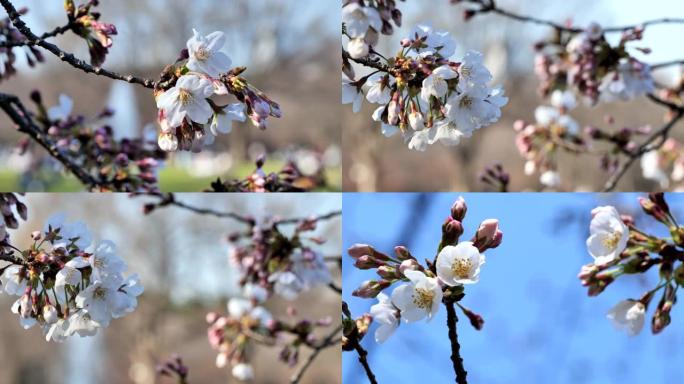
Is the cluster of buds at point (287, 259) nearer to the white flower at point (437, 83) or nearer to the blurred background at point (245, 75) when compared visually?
the white flower at point (437, 83)

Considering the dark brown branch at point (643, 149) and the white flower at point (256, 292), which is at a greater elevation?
the dark brown branch at point (643, 149)

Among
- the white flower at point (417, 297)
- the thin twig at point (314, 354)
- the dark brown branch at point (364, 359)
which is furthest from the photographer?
the thin twig at point (314, 354)

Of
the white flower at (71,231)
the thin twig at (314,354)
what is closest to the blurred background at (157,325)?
the thin twig at (314,354)

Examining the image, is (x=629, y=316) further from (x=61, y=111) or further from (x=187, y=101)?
(x=61, y=111)

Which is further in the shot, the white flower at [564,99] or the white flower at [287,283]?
the white flower at [564,99]

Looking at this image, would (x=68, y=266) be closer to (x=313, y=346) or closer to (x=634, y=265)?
(x=634, y=265)

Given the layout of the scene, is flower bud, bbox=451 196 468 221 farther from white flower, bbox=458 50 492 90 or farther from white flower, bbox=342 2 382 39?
white flower, bbox=342 2 382 39

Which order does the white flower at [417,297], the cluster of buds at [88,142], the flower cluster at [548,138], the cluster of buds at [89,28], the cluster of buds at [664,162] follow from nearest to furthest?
the white flower at [417,297], the cluster of buds at [89,28], the cluster of buds at [88,142], the flower cluster at [548,138], the cluster of buds at [664,162]

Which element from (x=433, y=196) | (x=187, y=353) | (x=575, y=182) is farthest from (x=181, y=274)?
(x=433, y=196)
